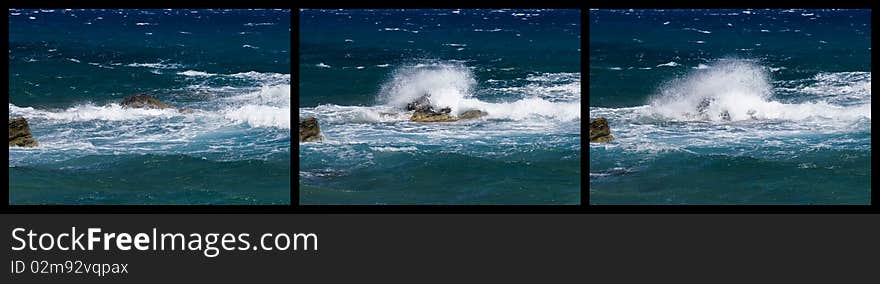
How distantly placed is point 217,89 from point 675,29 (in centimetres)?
306

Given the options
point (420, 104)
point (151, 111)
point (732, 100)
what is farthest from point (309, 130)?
point (732, 100)

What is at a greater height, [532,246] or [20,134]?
[20,134]

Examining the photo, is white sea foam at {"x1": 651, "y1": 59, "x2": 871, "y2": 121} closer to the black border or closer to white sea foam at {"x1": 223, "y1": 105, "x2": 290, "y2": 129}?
the black border

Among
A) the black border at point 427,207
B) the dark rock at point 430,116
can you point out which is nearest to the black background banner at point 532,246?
the black border at point 427,207

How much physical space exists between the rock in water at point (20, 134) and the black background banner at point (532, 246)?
0.49 metres

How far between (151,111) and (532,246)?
2.65 meters

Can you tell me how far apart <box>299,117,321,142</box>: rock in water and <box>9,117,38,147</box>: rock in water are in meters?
1.75

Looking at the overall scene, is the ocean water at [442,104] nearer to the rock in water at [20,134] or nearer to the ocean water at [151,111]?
the ocean water at [151,111]

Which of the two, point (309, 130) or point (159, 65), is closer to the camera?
point (309, 130)

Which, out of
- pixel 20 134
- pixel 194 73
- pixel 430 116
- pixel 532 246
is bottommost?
pixel 532 246

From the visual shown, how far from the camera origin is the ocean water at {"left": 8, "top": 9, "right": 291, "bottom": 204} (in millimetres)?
8578

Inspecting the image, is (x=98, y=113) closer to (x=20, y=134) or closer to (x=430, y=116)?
(x=20, y=134)

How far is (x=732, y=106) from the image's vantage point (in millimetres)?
8680

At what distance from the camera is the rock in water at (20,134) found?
855cm
